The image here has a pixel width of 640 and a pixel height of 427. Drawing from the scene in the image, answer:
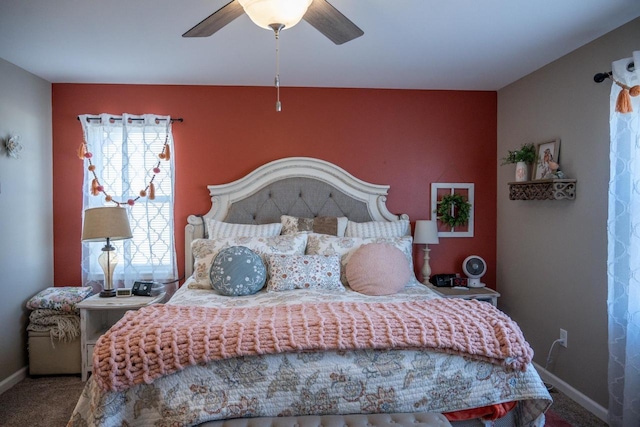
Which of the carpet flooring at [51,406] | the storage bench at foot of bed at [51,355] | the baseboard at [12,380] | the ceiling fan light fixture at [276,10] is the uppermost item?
the ceiling fan light fixture at [276,10]

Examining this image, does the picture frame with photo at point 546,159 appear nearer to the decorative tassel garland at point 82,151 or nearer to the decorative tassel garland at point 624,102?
the decorative tassel garland at point 624,102

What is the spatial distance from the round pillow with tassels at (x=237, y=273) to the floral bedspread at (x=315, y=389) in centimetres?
97

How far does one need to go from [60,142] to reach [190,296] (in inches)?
77.9

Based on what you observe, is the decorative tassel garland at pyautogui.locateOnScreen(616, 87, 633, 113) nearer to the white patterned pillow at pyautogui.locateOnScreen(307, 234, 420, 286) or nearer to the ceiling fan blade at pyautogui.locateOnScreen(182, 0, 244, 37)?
the white patterned pillow at pyautogui.locateOnScreen(307, 234, 420, 286)

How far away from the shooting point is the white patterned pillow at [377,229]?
10.8 ft

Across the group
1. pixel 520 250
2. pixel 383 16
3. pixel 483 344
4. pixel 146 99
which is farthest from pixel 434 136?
pixel 146 99

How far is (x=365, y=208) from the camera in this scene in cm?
355

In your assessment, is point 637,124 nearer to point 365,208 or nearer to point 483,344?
point 483,344

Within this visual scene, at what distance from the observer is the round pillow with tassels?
261 cm

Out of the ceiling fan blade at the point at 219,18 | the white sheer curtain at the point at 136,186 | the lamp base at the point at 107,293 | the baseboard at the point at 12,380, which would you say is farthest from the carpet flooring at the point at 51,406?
the ceiling fan blade at the point at 219,18

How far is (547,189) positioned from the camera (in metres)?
2.77

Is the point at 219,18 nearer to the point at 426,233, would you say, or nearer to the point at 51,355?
the point at 426,233

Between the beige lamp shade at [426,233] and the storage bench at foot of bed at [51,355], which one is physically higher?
the beige lamp shade at [426,233]

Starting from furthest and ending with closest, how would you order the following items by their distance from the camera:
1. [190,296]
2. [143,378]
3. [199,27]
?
[190,296]
[199,27]
[143,378]
